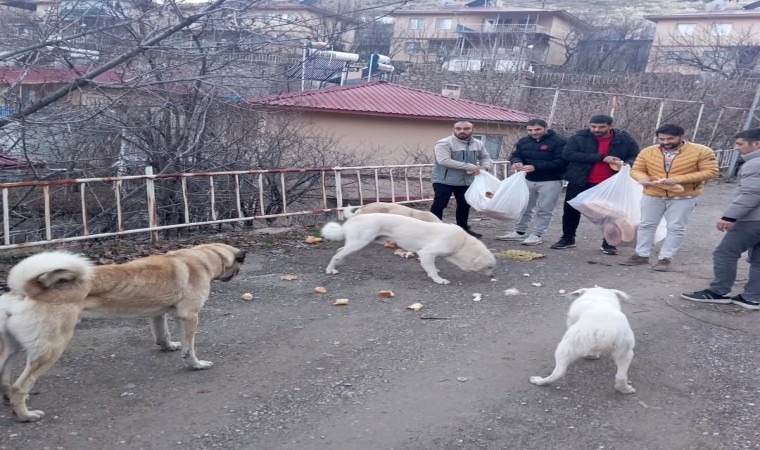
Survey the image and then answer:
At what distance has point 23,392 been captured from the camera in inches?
147

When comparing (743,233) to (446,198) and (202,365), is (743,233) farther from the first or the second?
(202,365)

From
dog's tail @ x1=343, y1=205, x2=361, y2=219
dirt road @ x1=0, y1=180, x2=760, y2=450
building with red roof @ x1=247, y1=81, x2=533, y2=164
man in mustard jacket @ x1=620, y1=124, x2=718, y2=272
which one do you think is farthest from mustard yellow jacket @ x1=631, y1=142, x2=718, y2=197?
building with red roof @ x1=247, y1=81, x2=533, y2=164

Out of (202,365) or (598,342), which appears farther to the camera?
(202,365)

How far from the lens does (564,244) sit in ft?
29.9

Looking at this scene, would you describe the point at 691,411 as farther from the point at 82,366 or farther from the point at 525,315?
the point at 82,366

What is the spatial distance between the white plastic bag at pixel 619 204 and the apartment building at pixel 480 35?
22533 mm

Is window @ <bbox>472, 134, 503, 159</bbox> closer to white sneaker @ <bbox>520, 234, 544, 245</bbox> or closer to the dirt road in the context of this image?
white sneaker @ <bbox>520, 234, 544, 245</bbox>

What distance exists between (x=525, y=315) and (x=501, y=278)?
1.34 m

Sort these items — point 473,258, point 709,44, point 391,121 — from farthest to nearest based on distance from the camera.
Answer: point 709,44
point 391,121
point 473,258

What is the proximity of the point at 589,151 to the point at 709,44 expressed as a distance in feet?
95.1

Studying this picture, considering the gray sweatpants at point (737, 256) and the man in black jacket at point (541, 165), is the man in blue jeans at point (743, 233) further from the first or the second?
the man in black jacket at point (541, 165)

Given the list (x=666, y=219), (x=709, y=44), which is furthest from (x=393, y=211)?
(x=709, y=44)

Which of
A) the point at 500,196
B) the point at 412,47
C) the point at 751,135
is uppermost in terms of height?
the point at 412,47

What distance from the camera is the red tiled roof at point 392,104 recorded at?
18078mm
